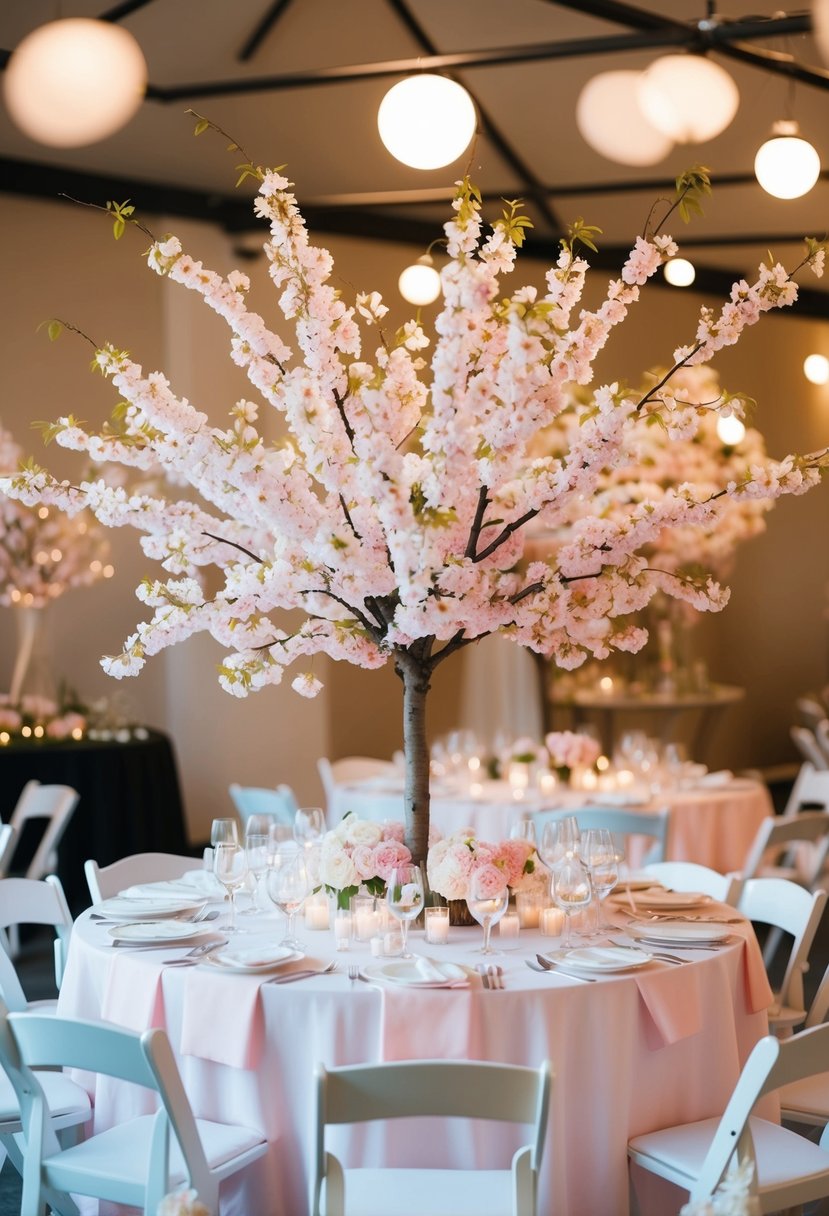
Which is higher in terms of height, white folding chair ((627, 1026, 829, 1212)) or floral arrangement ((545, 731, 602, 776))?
floral arrangement ((545, 731, 602, 776))

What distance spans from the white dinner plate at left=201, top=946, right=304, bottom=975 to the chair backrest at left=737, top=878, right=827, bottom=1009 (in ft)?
4.85

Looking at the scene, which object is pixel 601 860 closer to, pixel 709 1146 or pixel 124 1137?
pixel 709 1146

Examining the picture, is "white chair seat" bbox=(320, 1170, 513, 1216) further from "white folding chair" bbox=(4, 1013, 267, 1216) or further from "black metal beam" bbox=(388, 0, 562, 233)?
"black metal beam" bbox=(388, 0, 562, 233)

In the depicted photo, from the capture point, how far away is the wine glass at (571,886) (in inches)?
122

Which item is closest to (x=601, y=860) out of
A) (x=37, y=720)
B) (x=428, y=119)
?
(x=428, y=119)

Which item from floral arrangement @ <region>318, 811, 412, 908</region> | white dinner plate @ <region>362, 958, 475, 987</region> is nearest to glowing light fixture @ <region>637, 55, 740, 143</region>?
floral arrangement @ <region>318, 811, 412, 908</region>

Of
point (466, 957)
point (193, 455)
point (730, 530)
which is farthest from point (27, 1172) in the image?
point (730, 530)

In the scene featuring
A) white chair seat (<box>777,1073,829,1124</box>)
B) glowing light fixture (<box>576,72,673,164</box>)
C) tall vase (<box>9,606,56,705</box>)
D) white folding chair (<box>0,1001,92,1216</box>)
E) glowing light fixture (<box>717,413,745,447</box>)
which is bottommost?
white folding chair (<box>0,1001,92,1216</box>)

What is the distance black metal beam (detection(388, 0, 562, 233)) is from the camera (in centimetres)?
791

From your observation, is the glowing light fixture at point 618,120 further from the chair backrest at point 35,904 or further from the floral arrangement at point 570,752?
the chair backrest at point 35,904

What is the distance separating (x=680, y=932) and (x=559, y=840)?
1.19 ft

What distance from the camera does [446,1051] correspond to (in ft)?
9.43

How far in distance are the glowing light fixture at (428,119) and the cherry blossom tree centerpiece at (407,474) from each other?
1361mm

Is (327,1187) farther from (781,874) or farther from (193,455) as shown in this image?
(781,874)
